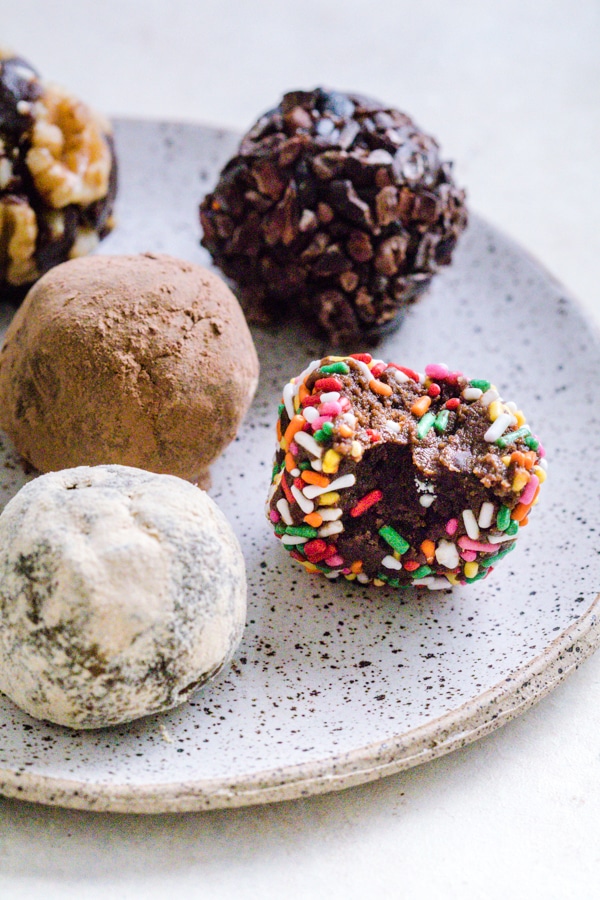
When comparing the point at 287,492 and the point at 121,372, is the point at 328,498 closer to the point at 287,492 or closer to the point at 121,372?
the point at 287,492

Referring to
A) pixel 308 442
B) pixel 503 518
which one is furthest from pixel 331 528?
pixel 503 518

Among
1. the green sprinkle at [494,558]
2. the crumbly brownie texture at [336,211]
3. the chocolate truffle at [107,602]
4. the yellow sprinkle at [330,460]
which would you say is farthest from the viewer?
the crumbly brownie texture at [336,211]

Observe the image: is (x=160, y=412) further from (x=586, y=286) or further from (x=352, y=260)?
(x=586, y=286)

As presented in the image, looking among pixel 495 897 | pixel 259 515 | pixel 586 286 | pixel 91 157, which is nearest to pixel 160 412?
pixel 259 515

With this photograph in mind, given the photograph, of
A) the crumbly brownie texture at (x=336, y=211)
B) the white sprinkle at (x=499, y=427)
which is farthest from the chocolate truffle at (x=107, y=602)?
the crumbly brownie texture at (x=336, y=211)

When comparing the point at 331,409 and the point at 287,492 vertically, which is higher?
the point at 331,409

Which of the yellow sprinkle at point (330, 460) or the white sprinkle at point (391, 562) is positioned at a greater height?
the yellow sprinkle at point (330, 460)

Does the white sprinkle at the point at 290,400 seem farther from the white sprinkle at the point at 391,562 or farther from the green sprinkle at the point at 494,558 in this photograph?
the green sprinkle at the point at 494,558
